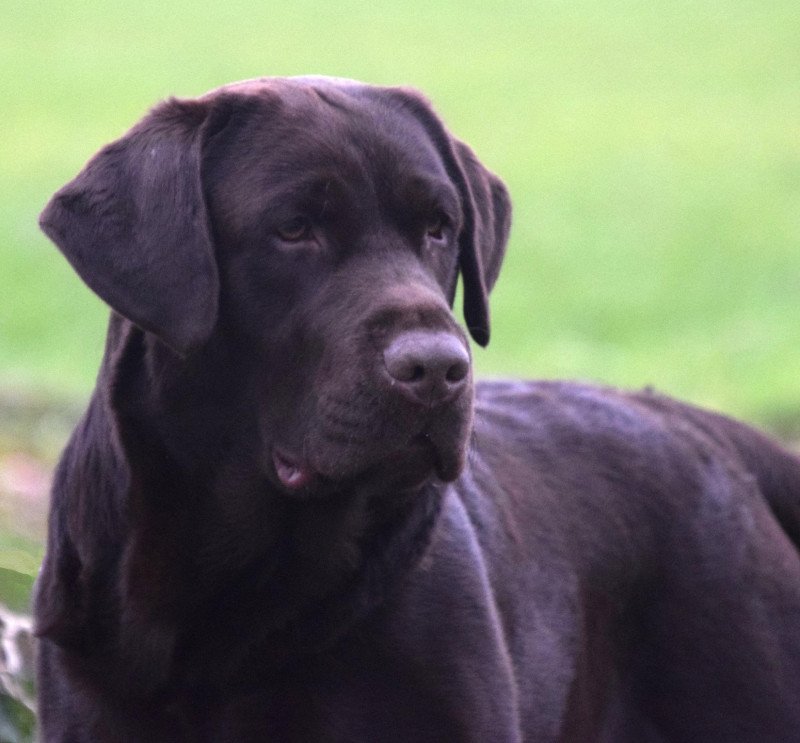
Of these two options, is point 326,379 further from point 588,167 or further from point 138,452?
point 588,167

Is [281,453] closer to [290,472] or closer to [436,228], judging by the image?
[290,472]

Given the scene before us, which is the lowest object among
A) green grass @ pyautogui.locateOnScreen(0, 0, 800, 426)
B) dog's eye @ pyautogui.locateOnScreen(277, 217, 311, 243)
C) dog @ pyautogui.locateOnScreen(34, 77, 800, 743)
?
green grass @ pyautogui.locateOnScreen(0, 0, 800, 426)

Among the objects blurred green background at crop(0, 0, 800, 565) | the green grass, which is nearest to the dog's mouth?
blurred green background at crop(0, 0, 800, 565)

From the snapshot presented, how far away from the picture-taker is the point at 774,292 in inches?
633

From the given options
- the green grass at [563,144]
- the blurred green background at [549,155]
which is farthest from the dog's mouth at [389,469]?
the green grass at [563,144]

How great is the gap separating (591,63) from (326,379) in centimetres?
2437

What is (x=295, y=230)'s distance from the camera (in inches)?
151

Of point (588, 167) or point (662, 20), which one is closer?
point (588, 167)

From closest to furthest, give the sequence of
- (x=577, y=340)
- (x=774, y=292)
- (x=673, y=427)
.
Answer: (x=673, y=427) → (x=577, y=340) → (x=774, y=292)

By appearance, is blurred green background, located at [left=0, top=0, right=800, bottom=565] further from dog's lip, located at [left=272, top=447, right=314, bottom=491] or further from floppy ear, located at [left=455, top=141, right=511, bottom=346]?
dog's lip, located at [left=272, top=447, right=314, bottom=491]

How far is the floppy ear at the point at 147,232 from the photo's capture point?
375 cm

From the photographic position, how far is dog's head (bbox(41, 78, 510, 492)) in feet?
12.0

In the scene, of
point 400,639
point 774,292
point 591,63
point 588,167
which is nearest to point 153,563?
point 400,639

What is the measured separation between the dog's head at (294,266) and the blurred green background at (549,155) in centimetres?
144
